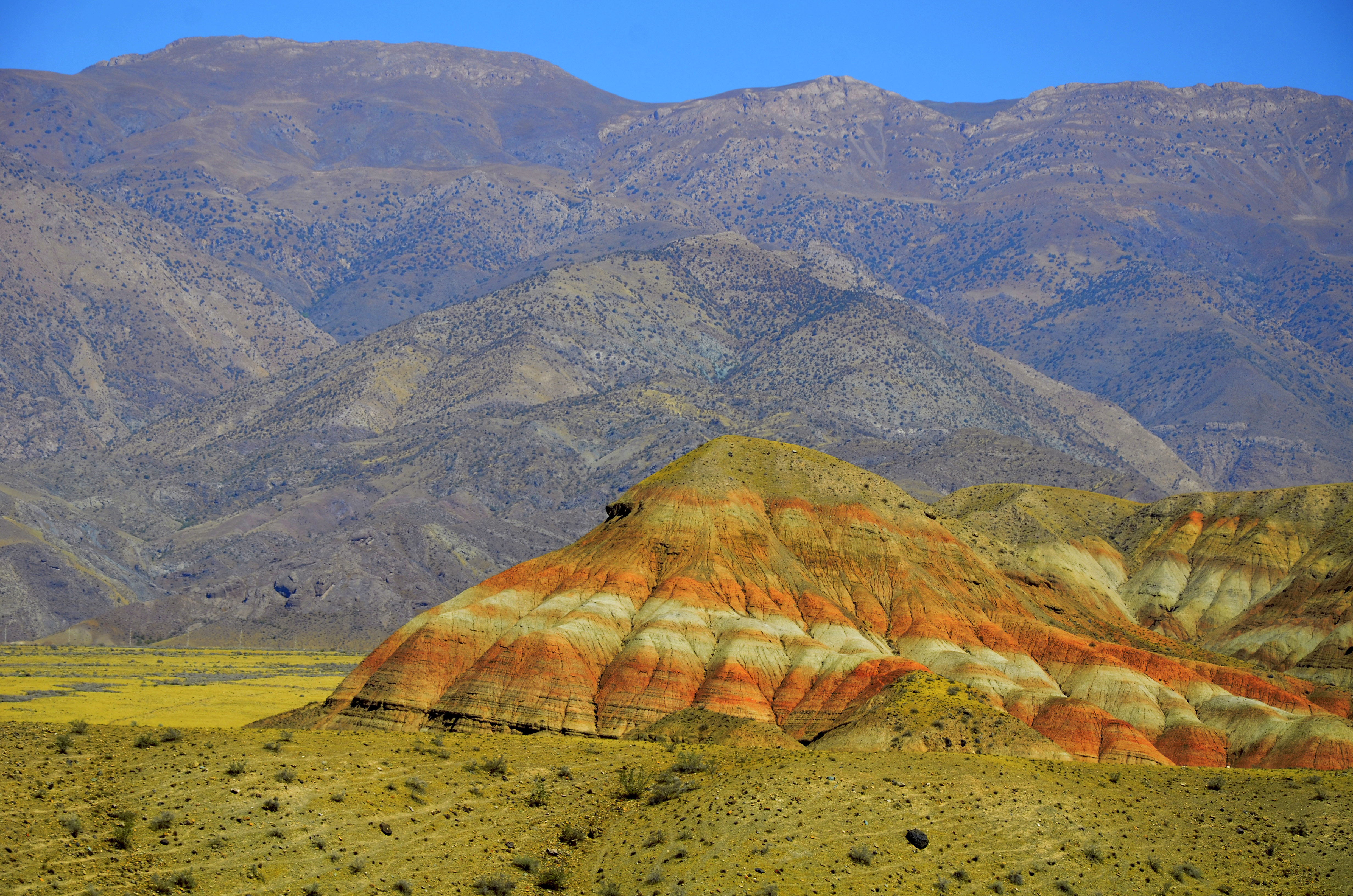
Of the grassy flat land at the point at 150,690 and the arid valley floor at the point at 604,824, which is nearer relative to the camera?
the arid valley floor at the point at 604,824

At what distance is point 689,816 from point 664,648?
119ft

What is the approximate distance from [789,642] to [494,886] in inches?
1926

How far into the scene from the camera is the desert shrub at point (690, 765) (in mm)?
58438

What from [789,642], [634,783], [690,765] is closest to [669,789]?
[634,783]

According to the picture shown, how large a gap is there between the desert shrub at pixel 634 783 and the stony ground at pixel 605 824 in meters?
0.22

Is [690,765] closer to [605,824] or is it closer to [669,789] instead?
[669,789]

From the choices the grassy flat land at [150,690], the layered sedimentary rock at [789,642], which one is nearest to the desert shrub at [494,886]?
the layered sedimentary rock at [789,642]

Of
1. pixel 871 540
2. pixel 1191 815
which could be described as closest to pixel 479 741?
pixel 1191 815

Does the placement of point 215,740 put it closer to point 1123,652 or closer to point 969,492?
point 1123,652

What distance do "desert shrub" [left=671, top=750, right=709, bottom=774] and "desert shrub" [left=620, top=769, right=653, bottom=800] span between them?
57.1 inches

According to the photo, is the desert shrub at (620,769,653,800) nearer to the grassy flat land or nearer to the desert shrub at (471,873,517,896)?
the desert shrub at (471,873,517,896)

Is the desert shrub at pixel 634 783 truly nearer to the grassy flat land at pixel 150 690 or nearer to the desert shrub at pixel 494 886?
the desert shrub at pixel 494 886

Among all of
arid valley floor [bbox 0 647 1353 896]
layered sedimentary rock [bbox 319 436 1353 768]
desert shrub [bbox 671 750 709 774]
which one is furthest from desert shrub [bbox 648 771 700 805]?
layered sedimentary rock [bbox 319 436 1353 768]

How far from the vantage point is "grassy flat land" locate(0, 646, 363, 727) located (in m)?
125
